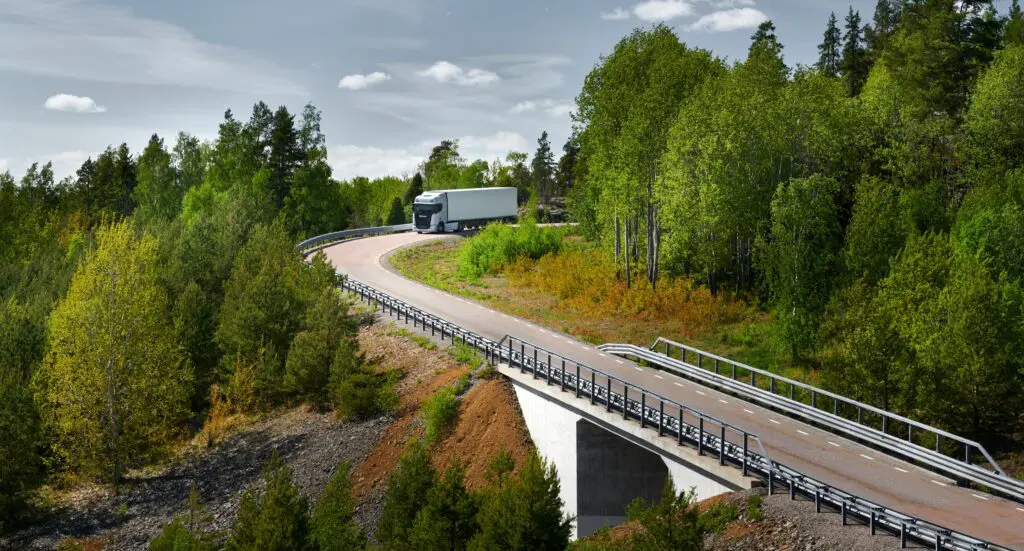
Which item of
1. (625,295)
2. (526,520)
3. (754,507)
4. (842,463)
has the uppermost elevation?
(625,295)

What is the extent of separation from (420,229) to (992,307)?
5790 centimetres

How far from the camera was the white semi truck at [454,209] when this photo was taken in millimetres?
80188

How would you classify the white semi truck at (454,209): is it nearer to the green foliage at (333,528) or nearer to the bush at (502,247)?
the bush at (502,247)

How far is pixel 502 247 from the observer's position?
2400 inches

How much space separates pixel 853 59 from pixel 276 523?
87.7m

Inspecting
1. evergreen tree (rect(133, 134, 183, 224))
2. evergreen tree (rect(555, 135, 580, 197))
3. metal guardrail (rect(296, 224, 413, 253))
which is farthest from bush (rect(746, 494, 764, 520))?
evergreen tree (rect(555, 135, 580, 197))

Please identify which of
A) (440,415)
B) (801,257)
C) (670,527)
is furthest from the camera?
(801,257)

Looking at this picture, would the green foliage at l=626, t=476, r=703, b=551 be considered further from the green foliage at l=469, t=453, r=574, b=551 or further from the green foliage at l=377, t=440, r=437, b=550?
the green foliage at l=377, t=440, r=437, b=550

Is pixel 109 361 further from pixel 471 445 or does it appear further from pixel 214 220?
pixel 214 220

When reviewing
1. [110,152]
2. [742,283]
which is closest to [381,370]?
[742,283]

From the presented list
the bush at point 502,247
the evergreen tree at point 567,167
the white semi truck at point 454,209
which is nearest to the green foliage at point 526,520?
the bush at point 502,247

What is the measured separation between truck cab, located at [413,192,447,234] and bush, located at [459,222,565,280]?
15.9m

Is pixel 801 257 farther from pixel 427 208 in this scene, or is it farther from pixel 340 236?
pixel 340 236

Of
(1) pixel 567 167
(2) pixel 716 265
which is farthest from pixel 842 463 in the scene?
(1) pixel 567 167
